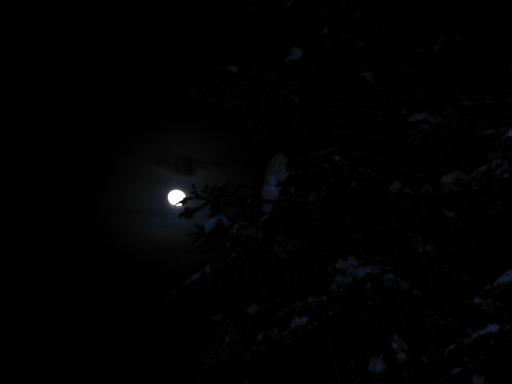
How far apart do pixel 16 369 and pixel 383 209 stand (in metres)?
6.06

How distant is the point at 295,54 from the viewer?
407 cm

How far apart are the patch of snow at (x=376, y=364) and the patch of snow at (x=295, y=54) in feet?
8.65

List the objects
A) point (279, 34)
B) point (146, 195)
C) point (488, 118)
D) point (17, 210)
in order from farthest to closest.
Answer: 1. point (146, 195)
2. point (17, 210)
3. point (279, 34)
4. point (488, 118)

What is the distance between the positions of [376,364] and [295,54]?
2756mm

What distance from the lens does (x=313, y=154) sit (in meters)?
3.56

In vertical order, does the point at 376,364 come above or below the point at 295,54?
below

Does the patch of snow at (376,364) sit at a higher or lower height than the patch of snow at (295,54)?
lower

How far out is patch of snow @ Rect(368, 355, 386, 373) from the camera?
9.73ft

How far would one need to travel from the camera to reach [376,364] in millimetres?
3018

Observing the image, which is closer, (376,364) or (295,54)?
(376,364)

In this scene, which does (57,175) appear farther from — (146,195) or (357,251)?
(357,251)

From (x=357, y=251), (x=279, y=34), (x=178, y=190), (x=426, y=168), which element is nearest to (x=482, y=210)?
(x=426, y=168)

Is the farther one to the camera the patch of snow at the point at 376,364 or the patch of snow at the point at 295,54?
the patch of snow at the point at 295,54

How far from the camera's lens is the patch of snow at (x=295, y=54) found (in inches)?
158
